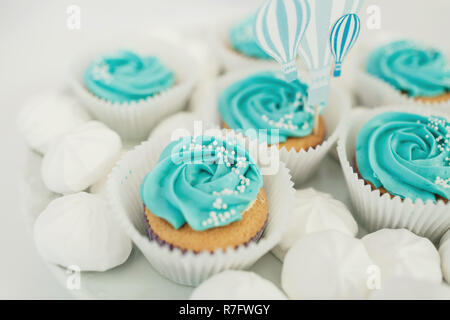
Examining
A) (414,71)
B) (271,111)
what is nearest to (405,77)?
(414,71)

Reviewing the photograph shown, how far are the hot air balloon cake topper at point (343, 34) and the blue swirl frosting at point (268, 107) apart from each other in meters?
0.34

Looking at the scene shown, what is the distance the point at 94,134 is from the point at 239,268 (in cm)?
82

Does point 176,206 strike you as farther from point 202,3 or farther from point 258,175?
point 202,3

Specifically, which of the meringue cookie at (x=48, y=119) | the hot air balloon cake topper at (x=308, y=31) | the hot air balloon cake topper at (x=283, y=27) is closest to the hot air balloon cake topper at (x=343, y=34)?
the hot air balloon cake topper at (x=308, y=31)

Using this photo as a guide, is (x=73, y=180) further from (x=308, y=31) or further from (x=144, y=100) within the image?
(x=308, y=31)

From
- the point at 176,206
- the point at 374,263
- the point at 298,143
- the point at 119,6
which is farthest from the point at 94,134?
the point at 119,6

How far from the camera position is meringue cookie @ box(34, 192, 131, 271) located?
1695mm

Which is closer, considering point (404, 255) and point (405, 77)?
point (404, 255)

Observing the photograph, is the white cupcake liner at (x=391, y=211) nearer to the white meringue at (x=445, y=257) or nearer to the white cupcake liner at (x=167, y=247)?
the white meringue at (x=445, y=257)

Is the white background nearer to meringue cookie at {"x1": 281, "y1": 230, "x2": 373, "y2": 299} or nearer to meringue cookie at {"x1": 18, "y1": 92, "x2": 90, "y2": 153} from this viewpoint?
meringue cookie at {"x1": 18, "y1": 92, "x2": 90, "y2": 153}

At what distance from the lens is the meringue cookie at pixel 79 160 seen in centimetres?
194

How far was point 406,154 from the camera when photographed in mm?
1943

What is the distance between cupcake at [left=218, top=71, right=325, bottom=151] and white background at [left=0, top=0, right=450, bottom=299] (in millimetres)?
852

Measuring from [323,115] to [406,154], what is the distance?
1.79 ft
